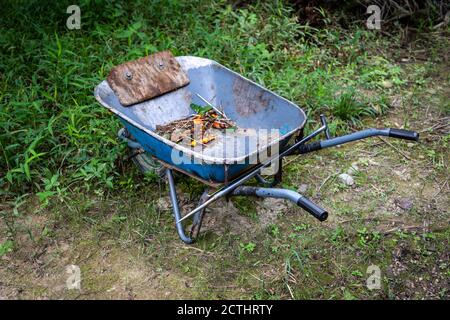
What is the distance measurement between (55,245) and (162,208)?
792mm

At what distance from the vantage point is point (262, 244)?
12.0 feet

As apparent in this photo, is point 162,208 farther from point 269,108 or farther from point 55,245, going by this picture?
point 269,108

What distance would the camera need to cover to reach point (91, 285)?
3428mm

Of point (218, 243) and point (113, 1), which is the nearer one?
point (218, 243)

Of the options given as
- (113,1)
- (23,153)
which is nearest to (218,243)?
(23,153)

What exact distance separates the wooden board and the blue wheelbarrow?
0.05 m

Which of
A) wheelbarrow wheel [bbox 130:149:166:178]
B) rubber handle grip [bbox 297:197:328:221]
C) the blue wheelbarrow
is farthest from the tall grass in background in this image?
rubber handle grip [bbox 297:197:328:221]

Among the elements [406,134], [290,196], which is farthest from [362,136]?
[290,196]

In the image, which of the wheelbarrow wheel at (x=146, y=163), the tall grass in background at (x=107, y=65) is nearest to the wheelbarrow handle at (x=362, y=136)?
the wheelbarrow wheel at (x=146, y=163)

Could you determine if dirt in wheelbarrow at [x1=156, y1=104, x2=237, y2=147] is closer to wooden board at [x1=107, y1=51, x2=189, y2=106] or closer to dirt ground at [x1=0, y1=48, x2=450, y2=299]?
wooden board at [x1=107, y1=51, x2=189, y2=106]

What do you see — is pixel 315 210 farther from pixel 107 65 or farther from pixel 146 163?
pixel 107 65

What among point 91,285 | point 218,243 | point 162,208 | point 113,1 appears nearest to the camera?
point 91,285

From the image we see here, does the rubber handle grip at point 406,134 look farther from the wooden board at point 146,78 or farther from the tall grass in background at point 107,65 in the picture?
the wooden board at point 146,78

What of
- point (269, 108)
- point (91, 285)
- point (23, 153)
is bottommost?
point (91, 285)
